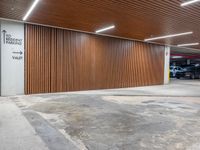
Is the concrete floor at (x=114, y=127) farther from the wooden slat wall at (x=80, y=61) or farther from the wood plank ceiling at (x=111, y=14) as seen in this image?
the wooden slat wall at (x=80, y=61)

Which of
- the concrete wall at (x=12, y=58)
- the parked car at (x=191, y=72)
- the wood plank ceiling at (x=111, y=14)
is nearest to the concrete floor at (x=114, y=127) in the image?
the concrete wall at (x=12, y=58)

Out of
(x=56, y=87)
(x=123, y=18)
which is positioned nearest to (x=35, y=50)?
(x=56, y=87)

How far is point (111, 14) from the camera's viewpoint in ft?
23.0

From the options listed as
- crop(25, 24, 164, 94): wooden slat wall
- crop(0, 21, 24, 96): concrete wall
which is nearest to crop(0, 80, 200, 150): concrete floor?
crop(0, 21, 24, 96): concrete wall

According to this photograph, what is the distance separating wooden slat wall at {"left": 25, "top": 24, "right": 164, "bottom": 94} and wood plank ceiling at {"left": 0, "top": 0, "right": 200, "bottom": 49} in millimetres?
955

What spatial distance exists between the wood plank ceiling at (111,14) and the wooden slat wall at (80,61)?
95cm

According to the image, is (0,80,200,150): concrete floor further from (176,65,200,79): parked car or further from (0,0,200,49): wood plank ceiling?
(176,65,200,79): parked car

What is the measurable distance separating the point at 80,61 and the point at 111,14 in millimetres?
3903

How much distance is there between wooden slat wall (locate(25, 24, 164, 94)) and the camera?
8844mm

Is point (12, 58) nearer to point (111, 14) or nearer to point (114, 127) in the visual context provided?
point (111, 14)

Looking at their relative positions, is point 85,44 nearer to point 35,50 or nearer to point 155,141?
point 35,50

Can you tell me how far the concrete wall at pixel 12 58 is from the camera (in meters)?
8.02

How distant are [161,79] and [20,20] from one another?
11137mm

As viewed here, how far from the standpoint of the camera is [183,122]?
4.55 metres
